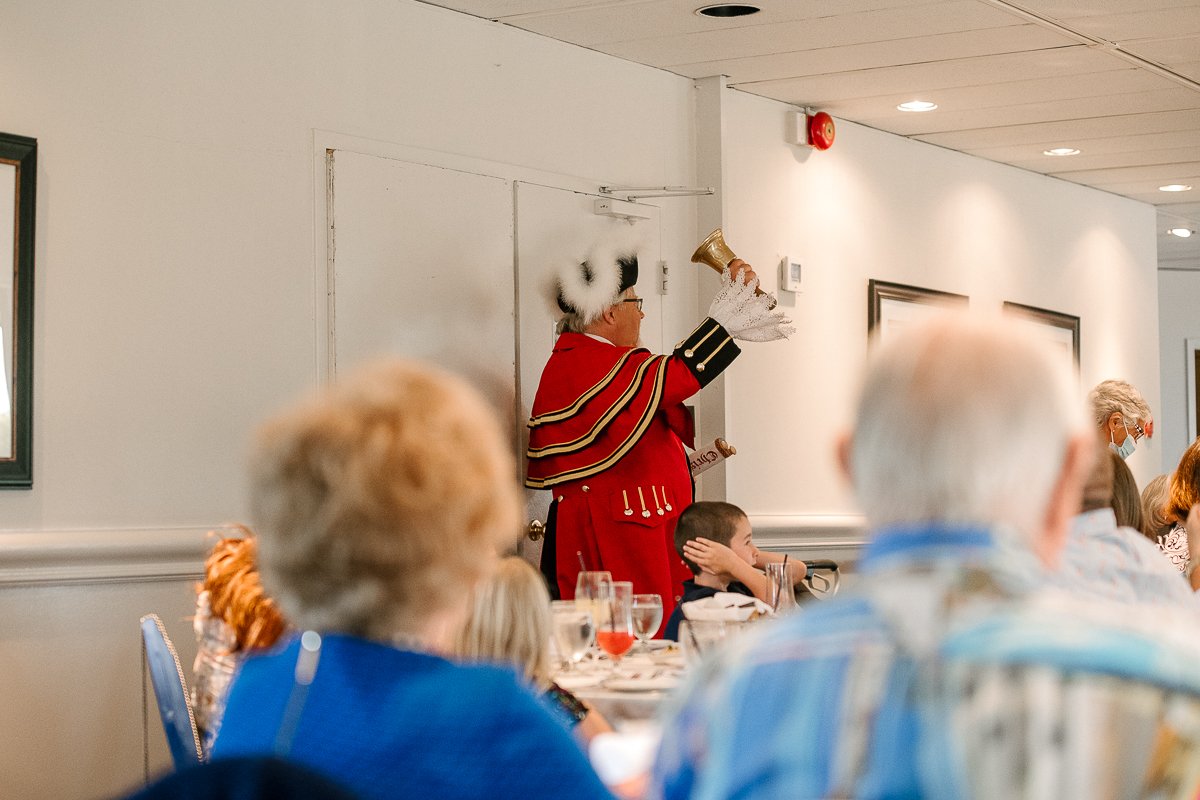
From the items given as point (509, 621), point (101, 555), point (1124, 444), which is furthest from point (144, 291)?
point (1124, 444)

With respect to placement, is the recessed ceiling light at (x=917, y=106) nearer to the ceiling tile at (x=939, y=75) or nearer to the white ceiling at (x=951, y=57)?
the white ceiling at (x=951, y=57)

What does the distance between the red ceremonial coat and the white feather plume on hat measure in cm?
11

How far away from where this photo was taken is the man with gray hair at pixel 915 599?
101cm

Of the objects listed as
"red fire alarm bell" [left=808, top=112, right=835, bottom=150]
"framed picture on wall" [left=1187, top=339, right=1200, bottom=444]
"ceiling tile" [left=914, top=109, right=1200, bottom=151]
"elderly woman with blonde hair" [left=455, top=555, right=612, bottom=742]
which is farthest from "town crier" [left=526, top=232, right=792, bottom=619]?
"framed picture on wall" [left=1187, top=339, right=1200, bottom=444]

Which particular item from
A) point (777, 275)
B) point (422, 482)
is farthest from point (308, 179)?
point (422, 482)

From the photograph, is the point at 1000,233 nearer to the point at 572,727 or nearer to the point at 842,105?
the point at 842,105

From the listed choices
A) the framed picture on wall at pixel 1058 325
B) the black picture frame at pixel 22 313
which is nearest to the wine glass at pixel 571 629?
the black picture frame at pixel 22 313

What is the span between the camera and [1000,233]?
7215 millimetres

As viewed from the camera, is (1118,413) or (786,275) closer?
(1118,413)

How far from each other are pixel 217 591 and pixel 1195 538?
207 centimetres

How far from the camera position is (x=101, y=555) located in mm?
3631

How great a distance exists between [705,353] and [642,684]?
6.63ft

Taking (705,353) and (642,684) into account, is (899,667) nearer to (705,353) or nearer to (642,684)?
(642,684)

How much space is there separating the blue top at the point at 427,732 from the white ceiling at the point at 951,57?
3504 mm
